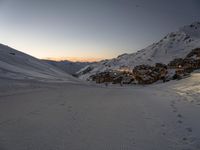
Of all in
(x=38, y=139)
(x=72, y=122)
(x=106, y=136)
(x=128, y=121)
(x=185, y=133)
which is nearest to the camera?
(x=38, y=139)

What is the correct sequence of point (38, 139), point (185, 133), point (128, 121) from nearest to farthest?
1. point (38, 139)
2. point (185, 133)
3. point (128, 121)

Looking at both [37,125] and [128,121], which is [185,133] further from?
[37,125]

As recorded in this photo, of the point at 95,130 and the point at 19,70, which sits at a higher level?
the point at 19,70

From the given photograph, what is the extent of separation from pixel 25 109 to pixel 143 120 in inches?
258

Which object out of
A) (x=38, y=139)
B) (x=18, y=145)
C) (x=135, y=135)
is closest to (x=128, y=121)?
(x=135, y=135)

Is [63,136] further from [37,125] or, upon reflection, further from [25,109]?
[25,109]

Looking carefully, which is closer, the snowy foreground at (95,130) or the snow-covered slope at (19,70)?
the snowy foreground at (95,130)

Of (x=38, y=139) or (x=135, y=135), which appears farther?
(x=135, y=135)

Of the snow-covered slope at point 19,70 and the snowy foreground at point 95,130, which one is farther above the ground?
the snow-covered slope at point 19,70

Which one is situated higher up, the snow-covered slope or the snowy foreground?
the snow-covered slope

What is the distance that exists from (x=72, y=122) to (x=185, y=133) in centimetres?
493

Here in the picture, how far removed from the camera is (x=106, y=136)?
29.8 ft

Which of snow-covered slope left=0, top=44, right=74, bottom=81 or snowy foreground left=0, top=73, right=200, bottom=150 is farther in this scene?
snow-covered slope left=0, top=44, right=74, bottom=81

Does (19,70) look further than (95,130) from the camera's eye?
Yes
